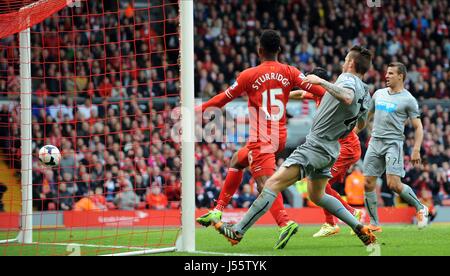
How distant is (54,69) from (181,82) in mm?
14078

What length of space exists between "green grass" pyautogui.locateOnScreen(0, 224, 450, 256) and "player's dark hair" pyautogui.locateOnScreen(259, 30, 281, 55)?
2.29m

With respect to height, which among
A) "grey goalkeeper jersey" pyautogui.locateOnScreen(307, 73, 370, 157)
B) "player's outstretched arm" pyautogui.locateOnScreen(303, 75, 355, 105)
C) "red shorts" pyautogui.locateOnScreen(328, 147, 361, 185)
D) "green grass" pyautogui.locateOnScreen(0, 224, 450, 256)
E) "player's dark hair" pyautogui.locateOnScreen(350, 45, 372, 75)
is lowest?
"green grass" pyautogui.locateOnScreen(0, 224, 450, 256)

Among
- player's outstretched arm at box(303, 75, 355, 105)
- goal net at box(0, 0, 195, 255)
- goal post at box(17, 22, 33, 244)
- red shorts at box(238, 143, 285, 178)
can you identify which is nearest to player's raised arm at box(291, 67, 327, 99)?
red shorts at box(238, 143, 285, 178)

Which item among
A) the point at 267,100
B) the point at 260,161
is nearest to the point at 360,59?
the point at 267,100

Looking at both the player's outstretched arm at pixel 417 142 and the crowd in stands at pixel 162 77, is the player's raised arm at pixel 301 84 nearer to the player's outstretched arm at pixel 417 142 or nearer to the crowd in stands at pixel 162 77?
the player's outstretched arm at pixel 417 142

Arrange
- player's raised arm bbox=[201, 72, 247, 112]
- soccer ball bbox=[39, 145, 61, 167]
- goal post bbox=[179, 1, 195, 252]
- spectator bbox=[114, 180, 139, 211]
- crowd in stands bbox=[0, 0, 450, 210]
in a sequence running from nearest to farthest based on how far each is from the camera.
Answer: goal post bbox=[179, 1, 195, 252]
player's raised arm bbox=[201, 72, 247, 112]
soccer ball bbox=[39, 145, 61, 167]
spectator bbox=[114, 180, 139, 211]
crowd in stands bbox=[0, 0, 450, 210]

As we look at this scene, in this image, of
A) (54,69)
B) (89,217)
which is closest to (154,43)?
(54,69)

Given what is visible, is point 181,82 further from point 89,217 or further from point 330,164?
point 89,217

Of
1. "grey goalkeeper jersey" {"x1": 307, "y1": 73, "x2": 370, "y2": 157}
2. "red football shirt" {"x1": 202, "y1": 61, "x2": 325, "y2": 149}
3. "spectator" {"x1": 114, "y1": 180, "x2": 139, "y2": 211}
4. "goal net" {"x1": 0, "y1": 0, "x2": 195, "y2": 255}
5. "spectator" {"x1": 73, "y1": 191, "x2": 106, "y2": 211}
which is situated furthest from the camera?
"spectator" {"x1": 114, "y1": 180, "x2": 139, "y2": 211}

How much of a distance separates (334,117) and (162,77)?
15336mm

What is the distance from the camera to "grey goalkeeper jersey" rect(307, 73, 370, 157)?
8.48 metres

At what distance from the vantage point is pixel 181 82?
8695 millimetres

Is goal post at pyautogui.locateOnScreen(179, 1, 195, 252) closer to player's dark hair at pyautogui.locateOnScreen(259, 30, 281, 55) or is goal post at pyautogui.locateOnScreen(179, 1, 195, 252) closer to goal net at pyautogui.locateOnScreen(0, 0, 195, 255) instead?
player's dark hair at pyautogui.locateOnScreen(259, 30, 281, 55)

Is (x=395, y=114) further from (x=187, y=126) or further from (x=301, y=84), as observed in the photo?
(x=187, y=126)
